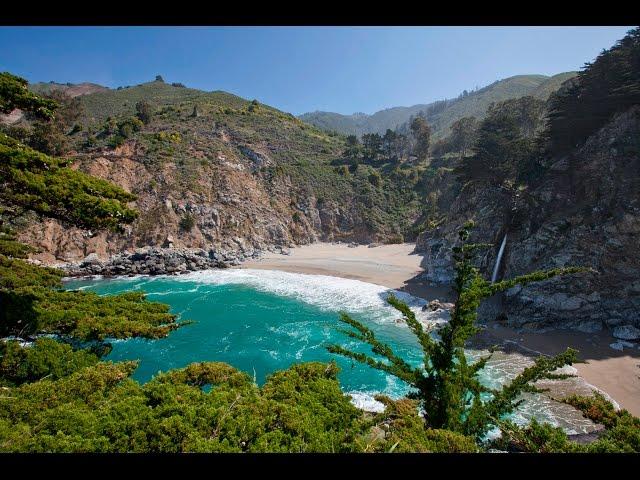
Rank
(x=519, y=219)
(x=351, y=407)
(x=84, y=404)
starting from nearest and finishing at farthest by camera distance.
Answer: (x=84, y=404) → (x=351, y=407) → (x=519, y=219)

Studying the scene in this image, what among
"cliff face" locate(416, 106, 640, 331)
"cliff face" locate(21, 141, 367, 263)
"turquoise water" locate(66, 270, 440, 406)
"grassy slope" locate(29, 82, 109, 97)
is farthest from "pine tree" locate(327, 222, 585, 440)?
"grassy slope" locate(29, 82, 109, 97)

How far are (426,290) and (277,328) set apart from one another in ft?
50.0

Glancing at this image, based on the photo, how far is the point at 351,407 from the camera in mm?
6980

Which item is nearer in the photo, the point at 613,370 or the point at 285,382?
the point at 285,382

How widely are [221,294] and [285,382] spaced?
84.1 ft

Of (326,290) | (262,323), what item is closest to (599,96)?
(326,290)

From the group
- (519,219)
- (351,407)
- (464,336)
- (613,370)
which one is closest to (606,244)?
(519,219)

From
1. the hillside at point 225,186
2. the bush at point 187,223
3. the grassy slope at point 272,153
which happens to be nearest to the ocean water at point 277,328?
the hillside at point 225,186

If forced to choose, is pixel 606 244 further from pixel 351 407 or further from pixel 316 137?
pixel 316 137

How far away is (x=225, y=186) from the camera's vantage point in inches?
2211

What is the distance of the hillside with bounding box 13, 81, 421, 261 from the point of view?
156 feet

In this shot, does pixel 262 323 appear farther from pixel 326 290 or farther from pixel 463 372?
pixel 463 372

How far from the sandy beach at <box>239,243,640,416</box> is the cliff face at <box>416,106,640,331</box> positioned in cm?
173

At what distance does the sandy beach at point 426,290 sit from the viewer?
16.5 metres
